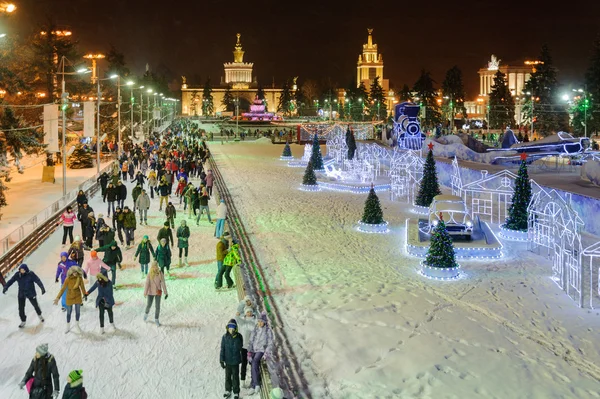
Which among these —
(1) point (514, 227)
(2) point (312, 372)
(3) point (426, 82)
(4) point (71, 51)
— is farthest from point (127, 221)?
(3) point (426, 82)

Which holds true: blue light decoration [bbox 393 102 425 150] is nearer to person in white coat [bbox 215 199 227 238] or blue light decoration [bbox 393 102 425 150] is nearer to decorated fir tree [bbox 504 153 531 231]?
decorated fir tree [bbox 504 153 531 231]

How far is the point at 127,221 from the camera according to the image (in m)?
14.8

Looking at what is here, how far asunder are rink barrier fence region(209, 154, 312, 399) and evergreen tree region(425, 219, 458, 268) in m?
3.73

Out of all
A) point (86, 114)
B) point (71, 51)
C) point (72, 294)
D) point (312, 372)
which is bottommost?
point (312, 372)

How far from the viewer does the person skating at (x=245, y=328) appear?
305 inches

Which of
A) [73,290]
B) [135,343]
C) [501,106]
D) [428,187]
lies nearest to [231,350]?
[135,343]

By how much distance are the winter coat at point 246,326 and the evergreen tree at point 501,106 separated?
61.3 meters

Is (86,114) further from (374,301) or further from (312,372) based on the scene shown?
(312,372)

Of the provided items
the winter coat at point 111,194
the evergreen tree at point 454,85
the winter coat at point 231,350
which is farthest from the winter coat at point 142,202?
the evergreen tree at point 454,85

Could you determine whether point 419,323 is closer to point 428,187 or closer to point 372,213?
point 372,213

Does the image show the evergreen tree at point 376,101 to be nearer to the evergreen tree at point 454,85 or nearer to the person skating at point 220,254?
the evergreen tree at point 454,85

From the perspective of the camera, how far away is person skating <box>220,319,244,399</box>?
7363 mm

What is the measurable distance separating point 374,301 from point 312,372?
11.2ft

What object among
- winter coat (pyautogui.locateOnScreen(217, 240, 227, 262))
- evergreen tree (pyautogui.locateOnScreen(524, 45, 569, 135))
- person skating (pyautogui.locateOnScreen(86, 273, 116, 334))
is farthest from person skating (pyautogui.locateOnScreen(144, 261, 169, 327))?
evergreen tree (pyautogui.locateOnScreen(524, 45, 569, 135))
